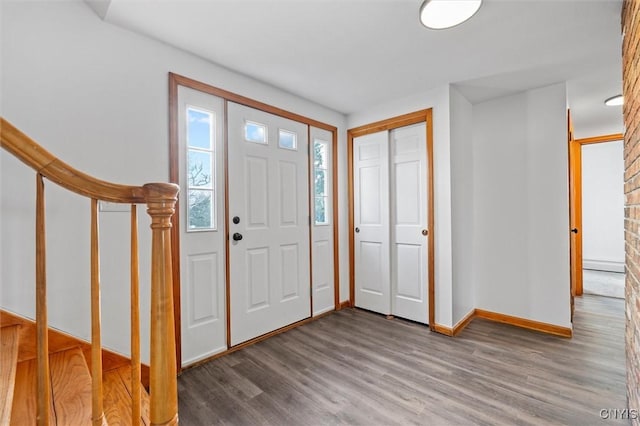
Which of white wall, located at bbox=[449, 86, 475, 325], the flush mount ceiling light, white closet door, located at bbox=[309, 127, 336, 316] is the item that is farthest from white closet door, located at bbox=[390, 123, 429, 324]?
the flush mount ceiling light

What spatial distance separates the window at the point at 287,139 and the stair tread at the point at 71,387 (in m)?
2.08

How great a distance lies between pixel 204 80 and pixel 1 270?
164cm

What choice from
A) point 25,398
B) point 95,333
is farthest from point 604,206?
point 25,398

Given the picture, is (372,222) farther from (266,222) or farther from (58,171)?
(58,171)

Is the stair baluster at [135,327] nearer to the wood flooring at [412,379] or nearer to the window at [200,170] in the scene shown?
the wood flooring at [412,379]

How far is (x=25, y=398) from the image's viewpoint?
106 cm

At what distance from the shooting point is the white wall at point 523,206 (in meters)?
2.62

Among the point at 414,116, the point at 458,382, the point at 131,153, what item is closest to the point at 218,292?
the point at 131,153

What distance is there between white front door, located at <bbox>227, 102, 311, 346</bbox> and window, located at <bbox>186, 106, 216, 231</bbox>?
0.51ft

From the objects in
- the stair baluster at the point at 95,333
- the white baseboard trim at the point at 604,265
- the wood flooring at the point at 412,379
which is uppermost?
the stair baluster at the point at 95,333

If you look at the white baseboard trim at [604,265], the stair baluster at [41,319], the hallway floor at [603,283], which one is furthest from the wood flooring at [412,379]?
the white baseboard trim at [604,265]

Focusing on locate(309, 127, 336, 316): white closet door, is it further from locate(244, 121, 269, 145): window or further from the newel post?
the newel post

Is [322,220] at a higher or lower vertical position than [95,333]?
higher

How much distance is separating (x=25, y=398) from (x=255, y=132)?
82.7 inches
